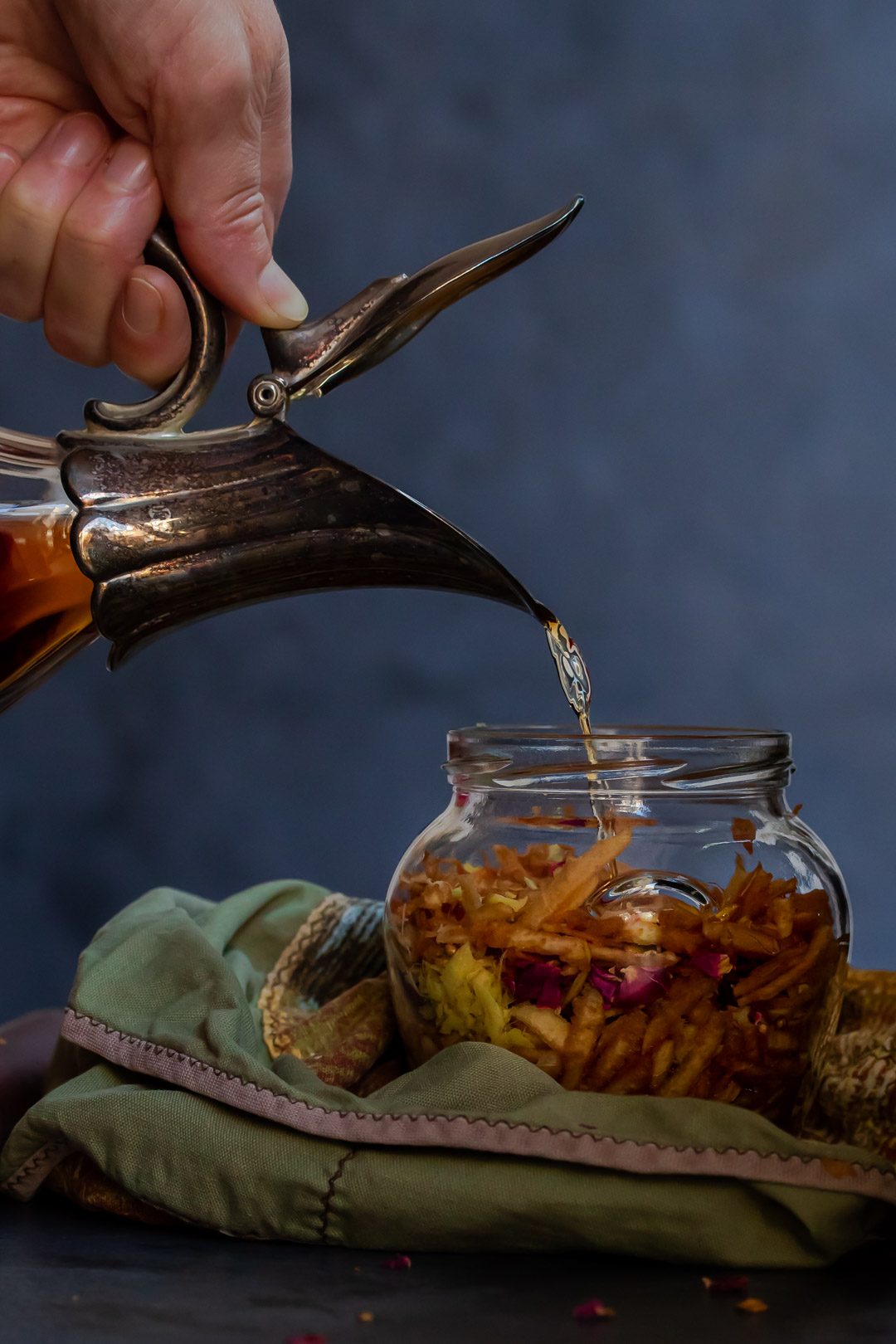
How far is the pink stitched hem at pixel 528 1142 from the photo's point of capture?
0.53m

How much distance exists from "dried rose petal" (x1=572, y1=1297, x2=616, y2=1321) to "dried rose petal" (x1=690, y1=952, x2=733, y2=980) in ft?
0.46

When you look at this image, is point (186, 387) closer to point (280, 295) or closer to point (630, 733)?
point (280, 295)

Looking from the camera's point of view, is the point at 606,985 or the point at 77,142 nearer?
the point at 606,985

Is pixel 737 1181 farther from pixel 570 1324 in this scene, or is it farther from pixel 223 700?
pixel 223 700

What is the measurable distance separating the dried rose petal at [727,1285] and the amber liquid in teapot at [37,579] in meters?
0.34

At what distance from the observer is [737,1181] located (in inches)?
21.1

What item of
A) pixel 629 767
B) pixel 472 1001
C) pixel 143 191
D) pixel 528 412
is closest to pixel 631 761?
pixel 629 767

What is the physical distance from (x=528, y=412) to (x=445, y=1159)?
122cm

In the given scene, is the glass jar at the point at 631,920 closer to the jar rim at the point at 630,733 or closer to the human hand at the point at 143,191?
the jar rim at the point at 630,733

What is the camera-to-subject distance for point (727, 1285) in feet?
1.66

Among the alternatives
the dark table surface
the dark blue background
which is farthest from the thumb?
the dark blue background

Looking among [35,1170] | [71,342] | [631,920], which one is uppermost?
[71,342]

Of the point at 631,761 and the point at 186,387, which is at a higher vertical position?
the point at 186,387

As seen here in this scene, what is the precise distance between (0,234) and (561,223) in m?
0.26
